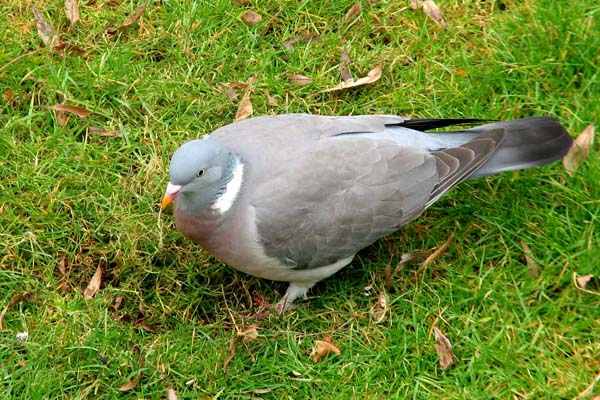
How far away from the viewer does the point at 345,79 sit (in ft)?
17.0

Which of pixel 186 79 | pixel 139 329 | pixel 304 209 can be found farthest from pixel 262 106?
pixel 139 329

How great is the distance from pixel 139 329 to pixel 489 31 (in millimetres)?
2885

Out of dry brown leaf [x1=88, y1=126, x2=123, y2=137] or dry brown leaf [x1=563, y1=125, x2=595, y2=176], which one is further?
dry brown leaf [x1=88, y1=126, x2=123, y2=137]

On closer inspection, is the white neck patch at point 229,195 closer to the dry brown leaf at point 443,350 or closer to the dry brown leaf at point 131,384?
the dry brown leaf at point 131,384

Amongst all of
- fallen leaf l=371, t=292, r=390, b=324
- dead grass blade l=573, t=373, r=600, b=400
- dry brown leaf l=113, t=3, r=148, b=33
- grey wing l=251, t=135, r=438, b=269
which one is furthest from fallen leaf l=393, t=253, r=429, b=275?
dry brown leaf l=113, t=3, r=148, b=33

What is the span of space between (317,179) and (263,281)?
2.77ft

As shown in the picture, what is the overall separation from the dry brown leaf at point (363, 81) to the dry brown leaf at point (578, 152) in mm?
1278

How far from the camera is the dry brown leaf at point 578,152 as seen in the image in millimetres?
4613

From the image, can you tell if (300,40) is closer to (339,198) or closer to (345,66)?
(345,66)

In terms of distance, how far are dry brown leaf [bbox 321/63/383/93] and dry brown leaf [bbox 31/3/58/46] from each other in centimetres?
180

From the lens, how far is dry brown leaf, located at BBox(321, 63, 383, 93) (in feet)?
16.7

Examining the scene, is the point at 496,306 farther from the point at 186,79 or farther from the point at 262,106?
the point at 186,79

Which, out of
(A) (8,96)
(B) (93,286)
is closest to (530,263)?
(B) (93,286)

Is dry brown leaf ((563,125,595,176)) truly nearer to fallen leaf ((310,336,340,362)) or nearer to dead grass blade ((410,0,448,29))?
dead grass blade ((410,0,448,29))
